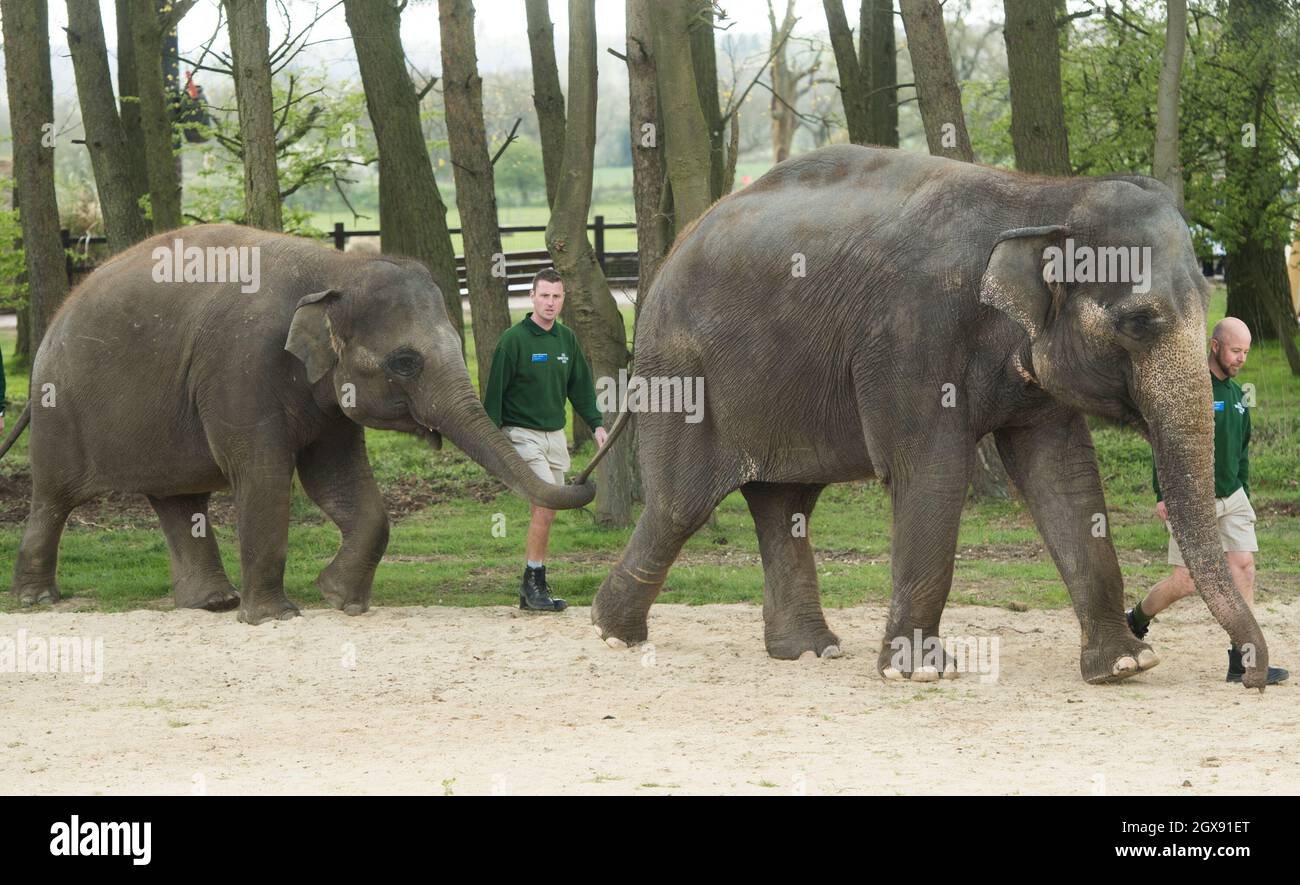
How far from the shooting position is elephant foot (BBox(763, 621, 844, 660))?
1005 centimetres

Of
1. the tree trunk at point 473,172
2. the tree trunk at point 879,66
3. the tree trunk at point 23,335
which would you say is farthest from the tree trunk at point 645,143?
the tree trunk at point 23,335

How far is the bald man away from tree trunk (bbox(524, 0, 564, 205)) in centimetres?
1022

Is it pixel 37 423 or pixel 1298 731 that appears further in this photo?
pixel 37 423

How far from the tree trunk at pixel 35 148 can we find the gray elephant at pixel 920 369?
9.47 meters

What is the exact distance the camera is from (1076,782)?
22.7ft

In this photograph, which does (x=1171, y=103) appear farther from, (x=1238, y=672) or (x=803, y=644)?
(x=1238, y=672)

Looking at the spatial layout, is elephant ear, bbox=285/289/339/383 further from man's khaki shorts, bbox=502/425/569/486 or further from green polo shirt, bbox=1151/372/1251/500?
green polo shirt, bbox=1151/372/1251/500

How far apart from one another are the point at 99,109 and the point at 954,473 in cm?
1140

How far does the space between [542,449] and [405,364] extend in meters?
1.18

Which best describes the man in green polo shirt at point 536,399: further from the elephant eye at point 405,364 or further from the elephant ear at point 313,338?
the elephant ear at point 313,338

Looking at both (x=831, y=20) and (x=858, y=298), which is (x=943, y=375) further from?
(x=831, y=20)

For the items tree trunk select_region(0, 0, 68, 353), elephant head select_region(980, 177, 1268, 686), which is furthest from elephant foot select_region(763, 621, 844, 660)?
tree trunk select_region(0, 0, 68, 353)

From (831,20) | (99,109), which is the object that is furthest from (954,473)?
(831,20)

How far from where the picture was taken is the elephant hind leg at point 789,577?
396 inches
